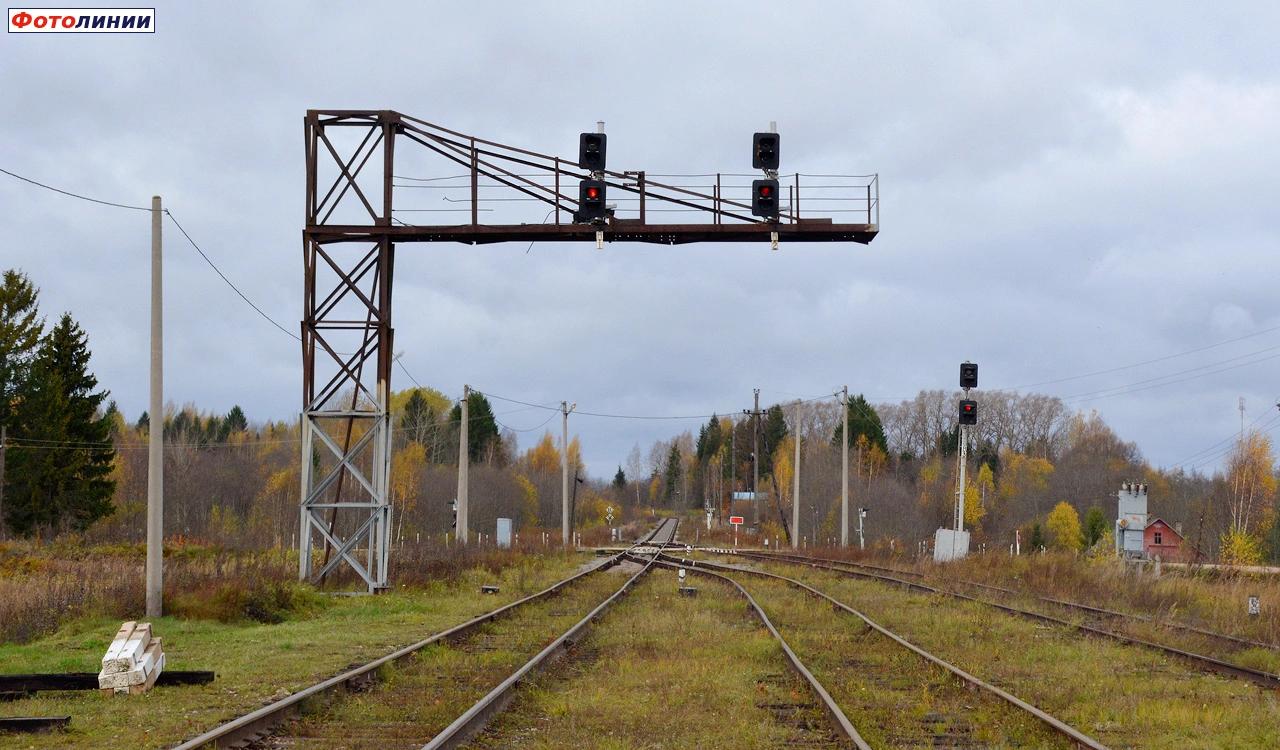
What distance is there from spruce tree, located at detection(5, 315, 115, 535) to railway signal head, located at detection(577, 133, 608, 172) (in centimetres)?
4528

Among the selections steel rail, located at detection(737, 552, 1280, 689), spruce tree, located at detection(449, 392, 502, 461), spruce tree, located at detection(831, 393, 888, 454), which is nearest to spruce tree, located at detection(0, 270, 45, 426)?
steel rail, located at detection(737, 552, 1280, 689)

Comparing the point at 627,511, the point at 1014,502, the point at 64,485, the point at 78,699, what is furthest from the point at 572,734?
the point at 627,511

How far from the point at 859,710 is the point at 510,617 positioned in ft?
36.4

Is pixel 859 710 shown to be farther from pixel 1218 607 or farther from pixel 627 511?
pixel 627 511

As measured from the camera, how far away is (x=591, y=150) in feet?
70.2

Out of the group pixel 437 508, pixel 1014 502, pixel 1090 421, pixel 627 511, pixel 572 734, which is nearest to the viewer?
pixel 572 734

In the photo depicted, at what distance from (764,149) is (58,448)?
48.1 m

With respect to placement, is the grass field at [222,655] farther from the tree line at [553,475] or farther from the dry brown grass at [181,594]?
the tree line at [553,475]

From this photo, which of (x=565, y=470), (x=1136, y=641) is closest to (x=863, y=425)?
(x=565, y=470)

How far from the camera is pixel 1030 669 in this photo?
1504 cm

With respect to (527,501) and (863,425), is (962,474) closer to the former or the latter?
(527,501)

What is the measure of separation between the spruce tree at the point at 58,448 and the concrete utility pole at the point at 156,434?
43155 millimetres

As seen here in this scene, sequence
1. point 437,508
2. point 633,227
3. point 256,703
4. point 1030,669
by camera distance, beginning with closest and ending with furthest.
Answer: point 256,703, point 1030,669, point 633,227, point 437,508

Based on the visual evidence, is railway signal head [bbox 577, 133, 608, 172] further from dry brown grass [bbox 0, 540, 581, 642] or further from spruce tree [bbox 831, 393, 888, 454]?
spruce tree [bbox 831, 393, 888, 454]
